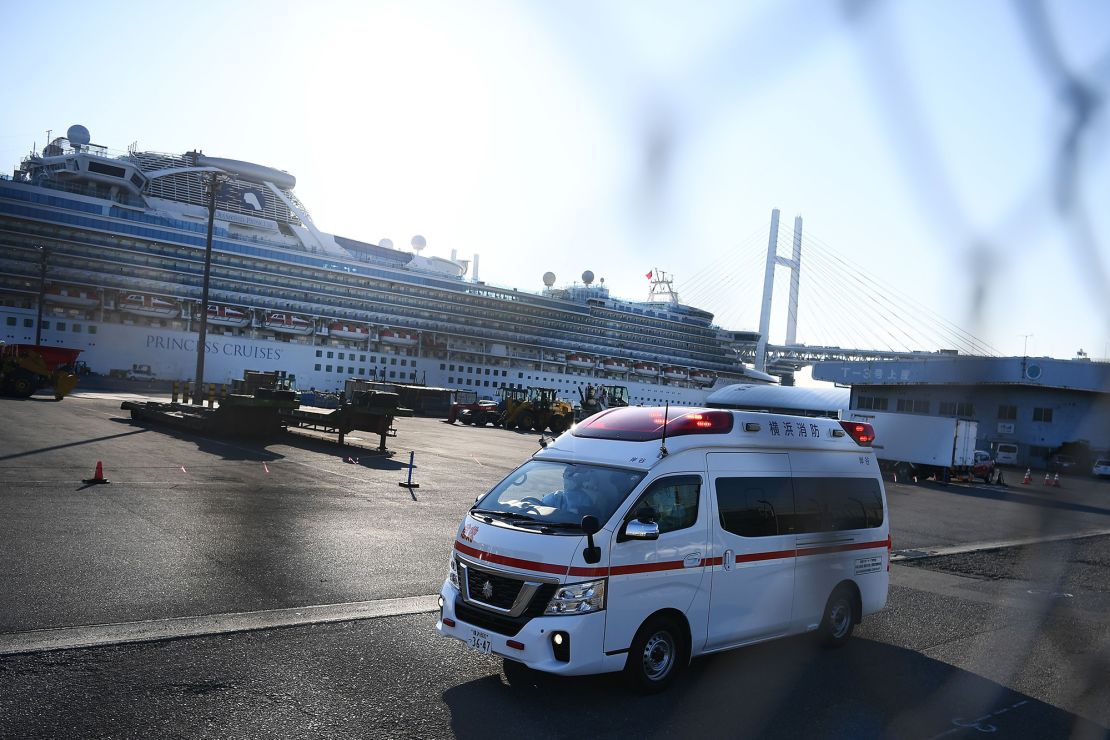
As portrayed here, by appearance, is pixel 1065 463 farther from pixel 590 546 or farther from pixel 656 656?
pixel 656 656

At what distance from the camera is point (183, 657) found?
6.21m

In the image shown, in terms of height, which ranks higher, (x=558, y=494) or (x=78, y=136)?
(x=78, y=136)

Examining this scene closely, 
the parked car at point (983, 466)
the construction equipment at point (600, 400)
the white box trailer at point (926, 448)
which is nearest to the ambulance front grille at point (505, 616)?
the white box trailer at point (926, 448)

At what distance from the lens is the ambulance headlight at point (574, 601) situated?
18.3 ft

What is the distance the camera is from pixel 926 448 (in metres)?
31.8

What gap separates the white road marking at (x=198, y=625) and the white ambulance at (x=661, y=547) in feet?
6.00

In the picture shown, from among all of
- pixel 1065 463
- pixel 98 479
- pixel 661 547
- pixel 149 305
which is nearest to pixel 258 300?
pixel 149 305

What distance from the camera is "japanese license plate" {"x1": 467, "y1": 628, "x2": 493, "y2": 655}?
229 inches

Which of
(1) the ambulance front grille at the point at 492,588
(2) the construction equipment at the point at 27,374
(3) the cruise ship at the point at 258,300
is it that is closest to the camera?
(1) the ambulance front grille at the point at 492,588

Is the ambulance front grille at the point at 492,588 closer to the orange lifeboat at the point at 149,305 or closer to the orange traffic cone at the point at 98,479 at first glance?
the orange traffic cone at the point at 98,479

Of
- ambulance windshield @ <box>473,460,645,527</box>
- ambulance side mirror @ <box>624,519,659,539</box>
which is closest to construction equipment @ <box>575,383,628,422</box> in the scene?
ambulance windshield @ <box>473,460,645,527</box>

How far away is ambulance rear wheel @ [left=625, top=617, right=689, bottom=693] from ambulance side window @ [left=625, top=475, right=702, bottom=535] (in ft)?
2.38

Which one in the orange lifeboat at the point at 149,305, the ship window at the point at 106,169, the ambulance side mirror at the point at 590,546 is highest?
the ship window at the point at 106,169

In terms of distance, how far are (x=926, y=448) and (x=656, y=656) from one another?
96.2ft
